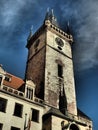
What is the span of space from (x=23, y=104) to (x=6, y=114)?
3362 millimetres

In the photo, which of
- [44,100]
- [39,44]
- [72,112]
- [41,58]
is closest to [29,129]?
[44,100]

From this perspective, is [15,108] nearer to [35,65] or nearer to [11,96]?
[11,96]

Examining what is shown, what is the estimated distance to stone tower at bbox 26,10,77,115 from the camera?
34594mm

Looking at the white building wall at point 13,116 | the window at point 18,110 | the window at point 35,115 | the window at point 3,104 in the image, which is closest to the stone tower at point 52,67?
the window at point 35,115

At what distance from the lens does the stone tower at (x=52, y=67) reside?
1362 inches

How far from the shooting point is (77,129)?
3136 centimetres

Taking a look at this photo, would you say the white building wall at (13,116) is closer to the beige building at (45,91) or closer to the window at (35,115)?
the beige building at (45,91)

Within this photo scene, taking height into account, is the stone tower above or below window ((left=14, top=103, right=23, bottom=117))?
above

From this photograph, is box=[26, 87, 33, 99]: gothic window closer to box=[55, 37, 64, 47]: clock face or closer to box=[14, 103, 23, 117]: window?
box=[14, 103, 23, 117]: window

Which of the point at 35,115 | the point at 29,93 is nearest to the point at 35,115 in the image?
the point at 35,115

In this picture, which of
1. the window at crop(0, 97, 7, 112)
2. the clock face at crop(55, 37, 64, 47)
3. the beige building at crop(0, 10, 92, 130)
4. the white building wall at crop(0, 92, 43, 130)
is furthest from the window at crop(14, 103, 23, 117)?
the clock face at crop(55, 37, 64, 47)

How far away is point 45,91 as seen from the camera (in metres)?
33.7

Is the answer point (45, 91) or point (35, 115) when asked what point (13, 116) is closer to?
point (35, 115)

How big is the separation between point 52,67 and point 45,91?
599 cm
